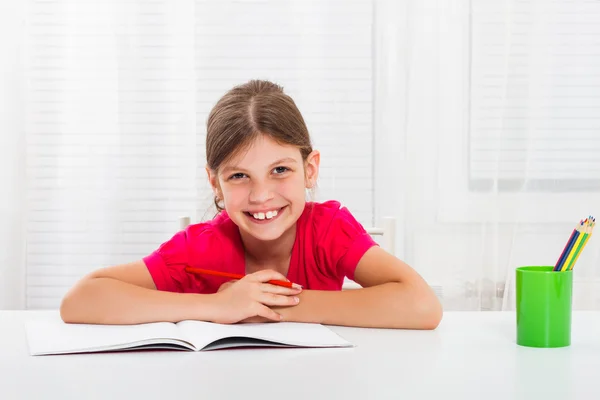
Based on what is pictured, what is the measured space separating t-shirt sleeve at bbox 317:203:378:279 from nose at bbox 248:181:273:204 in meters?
0.16

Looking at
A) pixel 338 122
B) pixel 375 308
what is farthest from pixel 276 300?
pixel 338 122

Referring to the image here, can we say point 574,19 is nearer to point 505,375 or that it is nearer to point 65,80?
point 65,80

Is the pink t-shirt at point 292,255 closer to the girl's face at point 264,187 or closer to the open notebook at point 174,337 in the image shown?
the girl's face at point 264,187

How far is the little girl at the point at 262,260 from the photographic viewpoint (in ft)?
3.39

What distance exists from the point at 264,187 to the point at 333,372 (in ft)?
1.53

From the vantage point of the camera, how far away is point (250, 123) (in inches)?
47.4

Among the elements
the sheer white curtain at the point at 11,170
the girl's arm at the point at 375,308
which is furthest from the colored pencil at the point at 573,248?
the sheer white curtain at the point at 11,170

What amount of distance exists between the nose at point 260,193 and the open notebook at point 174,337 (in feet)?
0.76

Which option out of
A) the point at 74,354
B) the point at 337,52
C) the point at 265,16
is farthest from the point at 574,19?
the point at 74,354

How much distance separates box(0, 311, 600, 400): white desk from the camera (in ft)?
2.30

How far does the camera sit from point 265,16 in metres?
2.03

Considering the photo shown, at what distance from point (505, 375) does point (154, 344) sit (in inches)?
15.3

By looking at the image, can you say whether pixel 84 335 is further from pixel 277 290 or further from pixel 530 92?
pixel 530 92

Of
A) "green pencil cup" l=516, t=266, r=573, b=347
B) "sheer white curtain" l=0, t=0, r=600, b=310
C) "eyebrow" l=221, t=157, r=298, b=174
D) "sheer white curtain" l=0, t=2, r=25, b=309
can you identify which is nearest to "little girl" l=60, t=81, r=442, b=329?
"eyebrow" l=221, t=157, r=298, b=174
